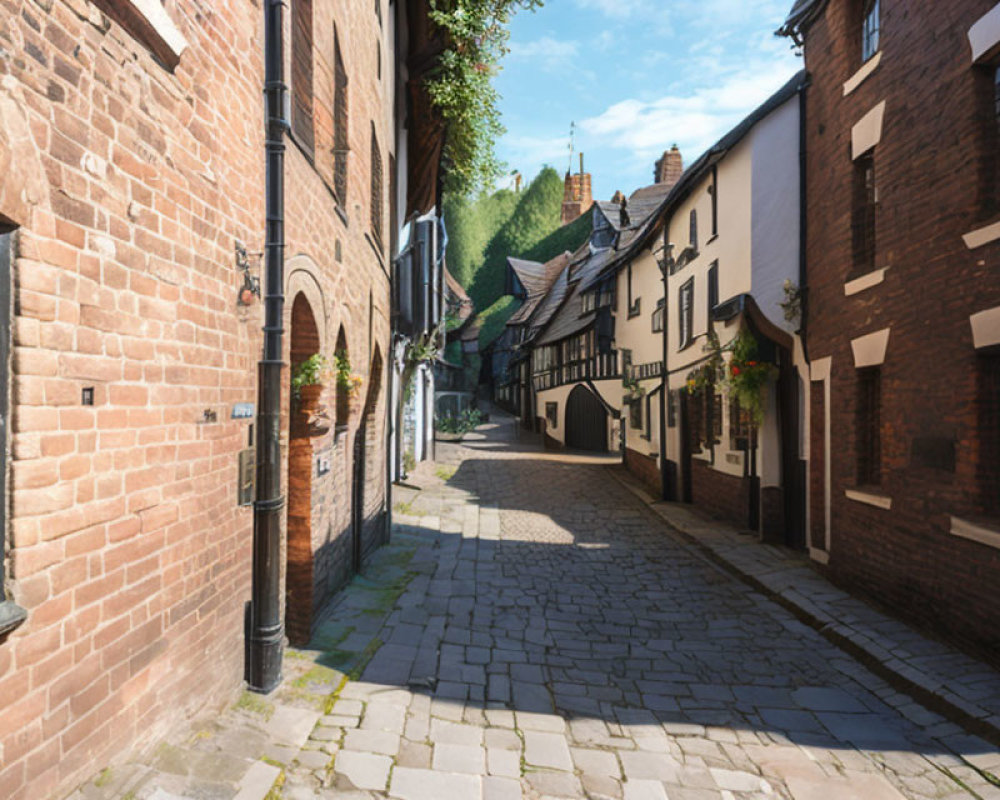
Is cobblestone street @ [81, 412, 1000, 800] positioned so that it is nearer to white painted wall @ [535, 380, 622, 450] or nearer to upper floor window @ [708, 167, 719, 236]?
upper floor window @ [708, 167, 719, 236]

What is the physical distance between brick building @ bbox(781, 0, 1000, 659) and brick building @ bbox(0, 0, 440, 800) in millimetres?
5734

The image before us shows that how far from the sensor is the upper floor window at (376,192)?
9.23m

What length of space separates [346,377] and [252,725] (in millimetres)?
3512

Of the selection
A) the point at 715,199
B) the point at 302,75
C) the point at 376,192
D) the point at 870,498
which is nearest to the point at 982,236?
the point at 870,498

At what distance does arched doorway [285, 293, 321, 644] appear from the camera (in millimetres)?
5238

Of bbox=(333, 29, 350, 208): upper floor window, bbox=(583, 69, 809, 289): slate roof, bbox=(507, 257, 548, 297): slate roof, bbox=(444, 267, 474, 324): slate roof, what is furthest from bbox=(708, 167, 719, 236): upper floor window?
bbox=(507, 257, 548, 297): slate roof

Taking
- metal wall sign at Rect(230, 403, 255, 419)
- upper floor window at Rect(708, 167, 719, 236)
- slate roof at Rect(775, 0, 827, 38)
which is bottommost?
metal wall sign at Rect(230, 403, 255, 419)

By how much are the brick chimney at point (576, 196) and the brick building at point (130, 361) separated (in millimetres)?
42354

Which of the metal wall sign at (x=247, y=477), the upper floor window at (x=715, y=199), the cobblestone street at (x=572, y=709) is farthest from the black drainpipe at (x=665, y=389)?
the metal wall sign at (x=247, y=477)

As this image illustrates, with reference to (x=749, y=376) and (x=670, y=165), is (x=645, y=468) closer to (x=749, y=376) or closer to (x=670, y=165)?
(x=749, y=376)

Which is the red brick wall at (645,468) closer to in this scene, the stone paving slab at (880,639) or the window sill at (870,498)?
the stone paving slab at (880,639)

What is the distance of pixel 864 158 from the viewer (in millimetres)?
7426

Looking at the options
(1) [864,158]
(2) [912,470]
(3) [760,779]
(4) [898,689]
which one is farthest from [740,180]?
(3) [760,779]

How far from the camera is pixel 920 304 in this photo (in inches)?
240
